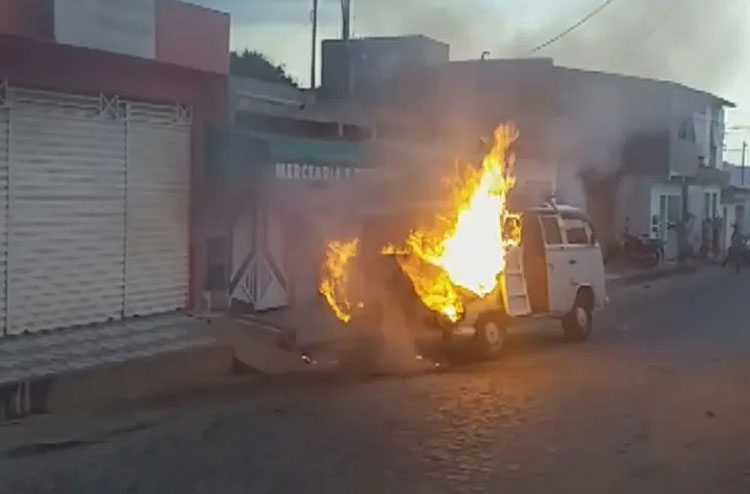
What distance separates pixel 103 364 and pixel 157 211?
4.59 meters

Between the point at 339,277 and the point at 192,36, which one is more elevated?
the point at 192,36

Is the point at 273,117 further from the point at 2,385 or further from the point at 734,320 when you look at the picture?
the point at 2,385

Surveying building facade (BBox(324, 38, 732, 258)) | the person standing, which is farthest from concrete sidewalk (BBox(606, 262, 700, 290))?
building facade (BBox(324, 38, 732, 258))

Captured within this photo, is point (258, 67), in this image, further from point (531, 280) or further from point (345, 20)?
point (531, 280)

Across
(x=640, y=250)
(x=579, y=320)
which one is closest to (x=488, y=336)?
(x=579, y=320)

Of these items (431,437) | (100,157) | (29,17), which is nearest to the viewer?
(431,437)

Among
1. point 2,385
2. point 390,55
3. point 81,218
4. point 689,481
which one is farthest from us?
point 390,55

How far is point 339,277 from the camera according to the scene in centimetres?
1809

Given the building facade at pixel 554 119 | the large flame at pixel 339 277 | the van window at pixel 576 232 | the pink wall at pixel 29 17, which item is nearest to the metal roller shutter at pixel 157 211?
the pink wall at pixel 29 17

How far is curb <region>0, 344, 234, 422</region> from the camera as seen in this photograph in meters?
11.6

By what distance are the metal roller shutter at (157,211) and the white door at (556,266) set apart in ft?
16.3

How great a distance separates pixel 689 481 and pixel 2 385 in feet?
19.5

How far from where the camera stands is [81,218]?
15484mm

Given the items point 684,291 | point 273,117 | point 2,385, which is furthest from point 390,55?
point 2,385
